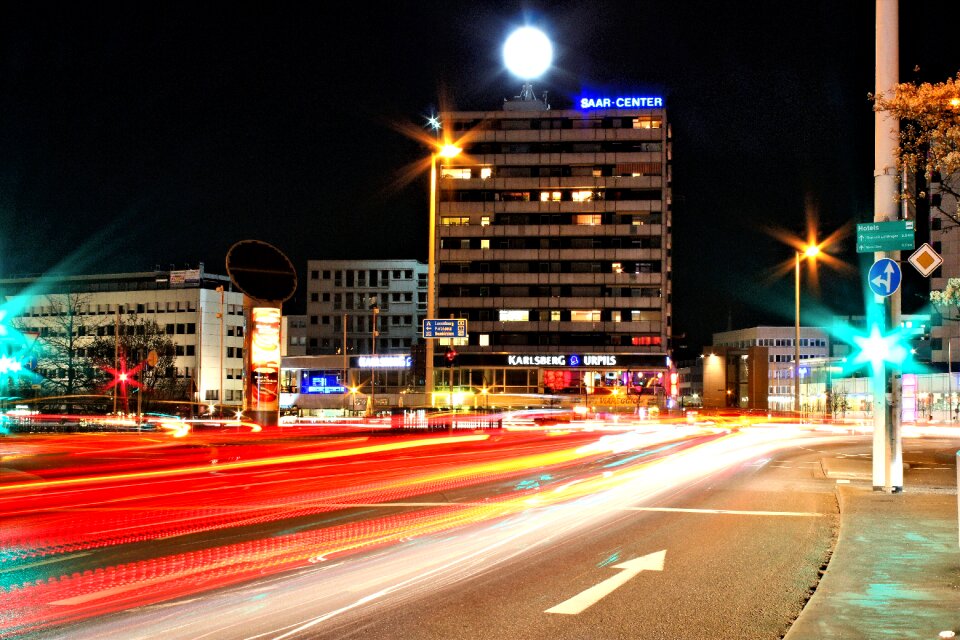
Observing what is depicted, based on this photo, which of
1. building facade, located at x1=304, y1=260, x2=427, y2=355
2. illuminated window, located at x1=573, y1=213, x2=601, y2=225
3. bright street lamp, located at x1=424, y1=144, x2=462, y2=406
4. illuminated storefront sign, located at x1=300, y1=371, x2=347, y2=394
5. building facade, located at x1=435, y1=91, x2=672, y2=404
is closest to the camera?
bright street lamp, located at x1=424, y1=144, x2=462, y2=406

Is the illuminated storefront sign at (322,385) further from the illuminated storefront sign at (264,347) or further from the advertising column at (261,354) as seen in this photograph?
the illuminated storefront sign at (264,347)

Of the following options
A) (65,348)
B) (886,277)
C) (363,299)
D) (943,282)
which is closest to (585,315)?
(943,282)

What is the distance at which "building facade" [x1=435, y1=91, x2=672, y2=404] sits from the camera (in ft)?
337

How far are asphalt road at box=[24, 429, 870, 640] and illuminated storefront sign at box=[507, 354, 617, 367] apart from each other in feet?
279

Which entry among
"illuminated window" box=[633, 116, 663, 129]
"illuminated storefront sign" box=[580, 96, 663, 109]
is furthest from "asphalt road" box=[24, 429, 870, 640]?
"illuminated storefront sign" box=[580, 96, 663, 109]

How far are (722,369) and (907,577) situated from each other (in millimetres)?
108161

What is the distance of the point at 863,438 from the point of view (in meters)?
43.2

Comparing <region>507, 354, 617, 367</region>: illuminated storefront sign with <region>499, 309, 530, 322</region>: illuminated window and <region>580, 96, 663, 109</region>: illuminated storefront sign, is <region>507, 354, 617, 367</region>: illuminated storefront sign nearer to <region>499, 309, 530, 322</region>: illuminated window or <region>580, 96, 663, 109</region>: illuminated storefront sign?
<region>499, 309, 530, 322</region>: illuminated window

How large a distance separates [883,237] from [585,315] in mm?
88103

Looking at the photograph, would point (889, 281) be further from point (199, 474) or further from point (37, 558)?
point (199, 474)

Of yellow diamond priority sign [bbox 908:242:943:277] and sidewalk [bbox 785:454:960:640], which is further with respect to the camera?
yellow diamond priority sign [bbox 908:242:943:277]

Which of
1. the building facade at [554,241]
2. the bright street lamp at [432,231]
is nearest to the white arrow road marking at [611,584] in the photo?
the bright street lamp at [432,231]

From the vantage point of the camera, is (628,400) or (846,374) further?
(628,400)

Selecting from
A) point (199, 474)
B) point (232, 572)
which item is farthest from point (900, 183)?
point (199, 474)
